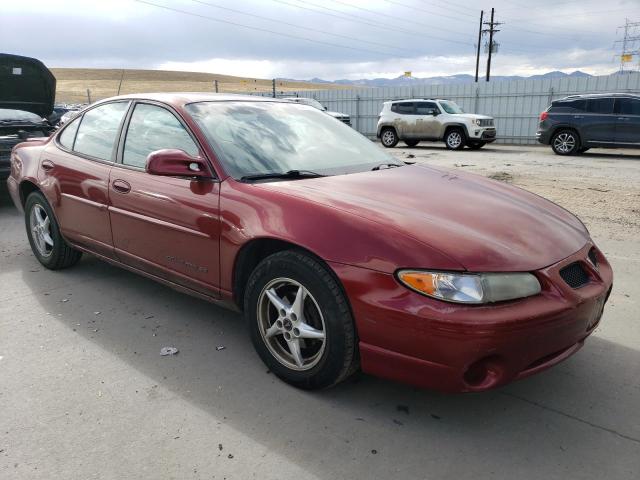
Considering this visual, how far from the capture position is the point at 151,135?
355 cm

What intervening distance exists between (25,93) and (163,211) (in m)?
8.18

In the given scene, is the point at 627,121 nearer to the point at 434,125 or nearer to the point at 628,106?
the point at 628,106

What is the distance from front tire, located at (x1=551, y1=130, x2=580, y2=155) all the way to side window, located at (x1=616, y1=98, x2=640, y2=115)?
4.01 ft

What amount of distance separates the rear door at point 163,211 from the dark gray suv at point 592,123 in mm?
13571

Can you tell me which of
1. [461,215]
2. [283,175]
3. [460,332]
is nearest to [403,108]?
[283,175]

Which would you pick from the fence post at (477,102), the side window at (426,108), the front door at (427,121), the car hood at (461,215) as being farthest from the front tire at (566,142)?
the car hood at (461,215)

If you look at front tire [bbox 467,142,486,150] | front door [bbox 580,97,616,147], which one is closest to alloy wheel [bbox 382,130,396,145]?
front tire [bbox 467,142,486,150]

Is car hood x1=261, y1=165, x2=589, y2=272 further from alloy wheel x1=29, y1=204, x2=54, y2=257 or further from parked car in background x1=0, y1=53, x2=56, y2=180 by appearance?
parked car in background x1=0, y1=53, x2=56, y2=180

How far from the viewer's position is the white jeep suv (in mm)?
16641

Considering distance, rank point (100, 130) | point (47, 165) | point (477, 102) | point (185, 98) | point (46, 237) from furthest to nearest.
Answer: point (477, 102) → point (46, 237) → point (47, 165) → point (100, 130) → point (185, 98)

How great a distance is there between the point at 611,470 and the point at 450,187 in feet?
5.44

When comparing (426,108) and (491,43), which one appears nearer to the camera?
(426,108)

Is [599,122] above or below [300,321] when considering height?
above

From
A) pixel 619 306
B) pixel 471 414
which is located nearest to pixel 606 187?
pixel 619 306
